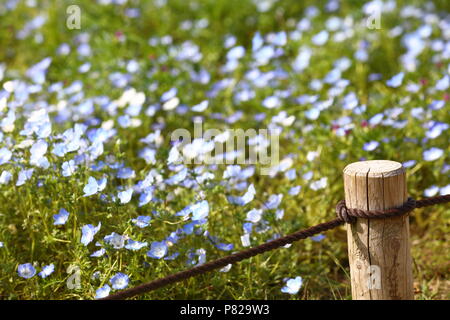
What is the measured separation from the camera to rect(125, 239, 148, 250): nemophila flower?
2.18m

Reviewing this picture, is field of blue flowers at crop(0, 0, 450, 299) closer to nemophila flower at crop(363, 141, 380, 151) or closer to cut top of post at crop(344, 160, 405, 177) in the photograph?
nemophila flower at crop(363, 141, 380, 151)

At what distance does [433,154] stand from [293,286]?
3.52ft

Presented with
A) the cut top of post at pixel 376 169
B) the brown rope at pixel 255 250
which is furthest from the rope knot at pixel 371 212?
the cut top of post at pixel 376 169

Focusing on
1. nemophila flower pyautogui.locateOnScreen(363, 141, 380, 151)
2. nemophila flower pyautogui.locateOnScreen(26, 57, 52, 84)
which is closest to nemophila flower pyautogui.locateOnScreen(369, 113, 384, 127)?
nemophila flower pyautogui.locateOnScreen(363, 141, 380, 151)

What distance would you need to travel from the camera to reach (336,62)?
158 inches

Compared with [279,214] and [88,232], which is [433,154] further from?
[88,232]

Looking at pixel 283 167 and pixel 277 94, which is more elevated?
pixel 277 94

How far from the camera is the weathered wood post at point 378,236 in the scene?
185 centimetres

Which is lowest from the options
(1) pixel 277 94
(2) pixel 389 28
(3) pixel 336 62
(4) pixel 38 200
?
(4) pixel 38 200

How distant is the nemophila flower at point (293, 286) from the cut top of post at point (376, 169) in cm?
63

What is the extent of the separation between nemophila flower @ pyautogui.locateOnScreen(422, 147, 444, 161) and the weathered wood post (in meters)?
1.12
